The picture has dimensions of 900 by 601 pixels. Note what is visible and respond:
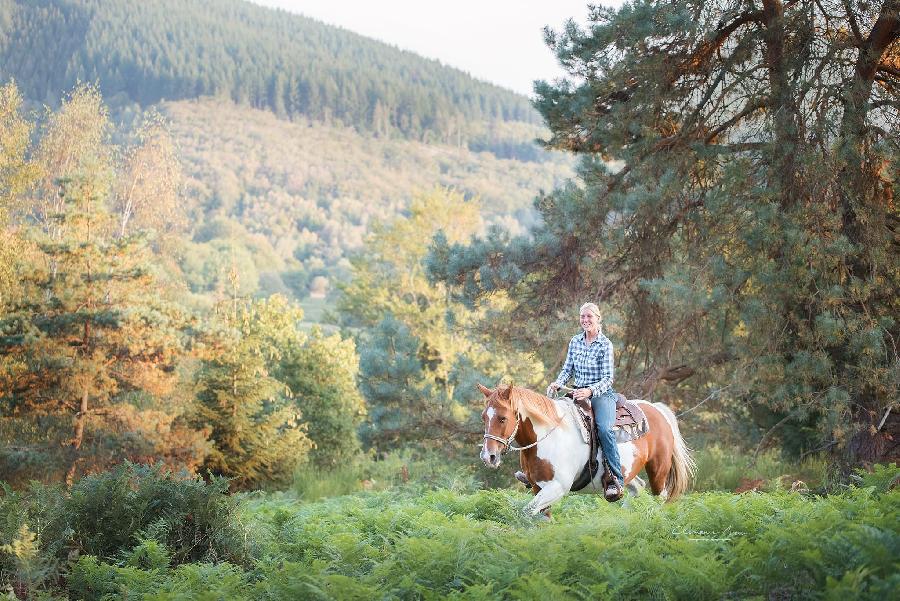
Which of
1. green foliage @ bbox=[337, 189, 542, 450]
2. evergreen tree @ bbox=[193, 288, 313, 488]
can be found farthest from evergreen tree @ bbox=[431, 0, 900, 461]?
evergreen tree @ bbox=[193, 288, 313, 488]

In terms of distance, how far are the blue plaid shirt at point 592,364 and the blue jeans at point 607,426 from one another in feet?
0.38

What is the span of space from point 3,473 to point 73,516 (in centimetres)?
1668

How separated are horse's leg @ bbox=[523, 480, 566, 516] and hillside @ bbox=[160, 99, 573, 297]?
80735mm

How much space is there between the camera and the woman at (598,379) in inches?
366

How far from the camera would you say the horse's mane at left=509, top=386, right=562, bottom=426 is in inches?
355

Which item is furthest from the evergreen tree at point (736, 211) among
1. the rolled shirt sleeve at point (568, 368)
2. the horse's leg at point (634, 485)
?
the rolled shirt sleeve at point (568, 368)

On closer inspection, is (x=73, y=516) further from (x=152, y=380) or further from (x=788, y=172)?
Result: (x=152, y=380)

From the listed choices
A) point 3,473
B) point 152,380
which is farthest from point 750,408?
point 3,473

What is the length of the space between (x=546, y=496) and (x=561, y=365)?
25.8 ft

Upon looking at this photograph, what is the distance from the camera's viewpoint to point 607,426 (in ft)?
31.0

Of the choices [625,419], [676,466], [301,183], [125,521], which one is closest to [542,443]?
[625,419]

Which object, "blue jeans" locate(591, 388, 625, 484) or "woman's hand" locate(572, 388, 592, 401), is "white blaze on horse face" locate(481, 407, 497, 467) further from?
"blue jeans" locate(591, 388, 625, 484)

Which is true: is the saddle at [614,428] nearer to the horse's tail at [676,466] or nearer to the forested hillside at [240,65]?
the horse's tail at [676,466]

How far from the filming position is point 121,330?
24.2 metres
